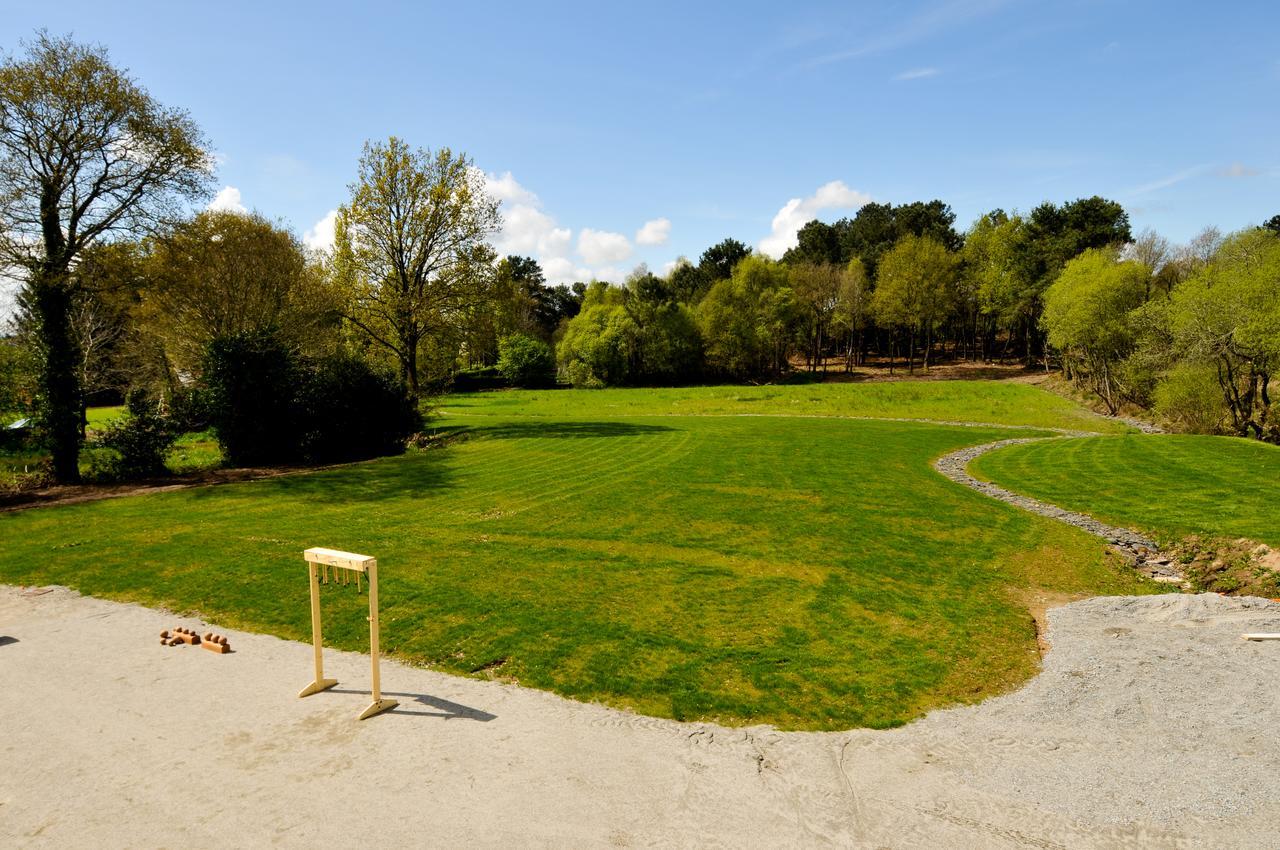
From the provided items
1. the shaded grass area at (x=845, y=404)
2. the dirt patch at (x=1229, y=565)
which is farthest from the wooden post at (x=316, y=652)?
the shaded grass area at (x=845, y=404)

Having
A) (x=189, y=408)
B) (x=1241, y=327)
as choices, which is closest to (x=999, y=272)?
(x=1241, y=327)

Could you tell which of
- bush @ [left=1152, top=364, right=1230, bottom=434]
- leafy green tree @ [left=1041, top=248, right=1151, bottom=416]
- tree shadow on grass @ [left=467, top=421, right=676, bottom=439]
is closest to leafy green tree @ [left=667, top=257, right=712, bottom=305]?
leafy green tree @ [left=1041, top=248, right=1151, bottom=416]

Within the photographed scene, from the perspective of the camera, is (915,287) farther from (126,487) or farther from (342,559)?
(342,559)

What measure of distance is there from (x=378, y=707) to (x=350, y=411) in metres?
24.3

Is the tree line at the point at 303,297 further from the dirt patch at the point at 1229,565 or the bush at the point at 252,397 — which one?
the dirt patch at the point at 1229,565

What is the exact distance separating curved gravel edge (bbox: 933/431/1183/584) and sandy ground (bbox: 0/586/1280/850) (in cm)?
627

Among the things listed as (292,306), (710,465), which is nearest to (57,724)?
(710,465)

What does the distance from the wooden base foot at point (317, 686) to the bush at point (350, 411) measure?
21973mm


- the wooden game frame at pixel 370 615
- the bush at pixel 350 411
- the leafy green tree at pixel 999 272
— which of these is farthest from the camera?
the leafy green tree at pixel 999 272

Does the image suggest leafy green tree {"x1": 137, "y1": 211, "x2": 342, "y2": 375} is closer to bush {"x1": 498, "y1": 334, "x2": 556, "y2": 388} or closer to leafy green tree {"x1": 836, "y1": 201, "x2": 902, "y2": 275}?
bush {"x1": 498, "y1": 334, "x2": 556, "y2": 388}

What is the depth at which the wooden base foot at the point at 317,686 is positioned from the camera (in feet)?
26.2

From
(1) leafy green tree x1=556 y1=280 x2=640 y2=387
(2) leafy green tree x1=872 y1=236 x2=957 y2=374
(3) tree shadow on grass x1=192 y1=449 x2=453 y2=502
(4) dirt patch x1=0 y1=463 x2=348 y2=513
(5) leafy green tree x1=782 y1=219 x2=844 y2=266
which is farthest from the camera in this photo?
(5) leafy green tree x1=782 y1=219 x2=844 y2=266

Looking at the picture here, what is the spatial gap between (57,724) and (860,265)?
3234 inches

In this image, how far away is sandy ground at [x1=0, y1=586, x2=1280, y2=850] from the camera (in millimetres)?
5547
